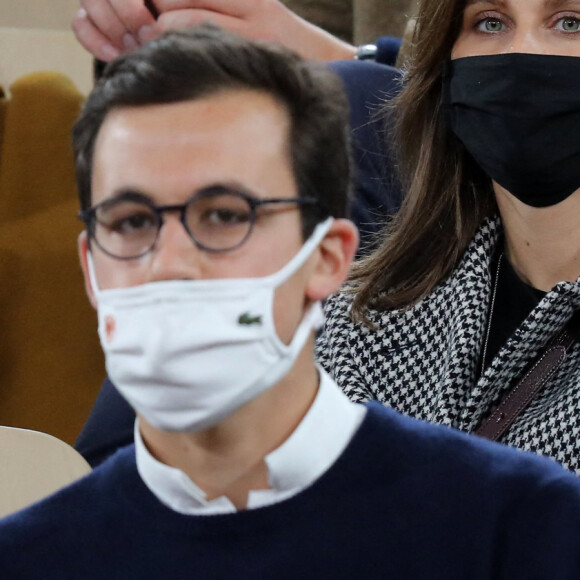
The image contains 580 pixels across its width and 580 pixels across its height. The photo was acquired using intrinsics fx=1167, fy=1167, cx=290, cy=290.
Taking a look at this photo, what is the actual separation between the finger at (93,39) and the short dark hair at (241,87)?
3.13 feet

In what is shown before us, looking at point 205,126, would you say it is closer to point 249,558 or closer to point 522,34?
point 249,558

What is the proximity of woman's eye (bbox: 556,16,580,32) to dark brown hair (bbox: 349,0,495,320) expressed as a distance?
16 cm

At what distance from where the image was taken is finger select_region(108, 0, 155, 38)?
1865 millimetres

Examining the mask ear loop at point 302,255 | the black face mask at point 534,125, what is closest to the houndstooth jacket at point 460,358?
the black face mask at point 534,125

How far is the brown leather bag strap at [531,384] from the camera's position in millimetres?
1577

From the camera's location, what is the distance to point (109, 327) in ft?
3.02

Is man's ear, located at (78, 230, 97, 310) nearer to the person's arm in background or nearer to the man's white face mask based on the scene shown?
the man's white face mask

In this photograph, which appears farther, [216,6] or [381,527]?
[216,6]

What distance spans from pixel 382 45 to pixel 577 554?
1565 mm

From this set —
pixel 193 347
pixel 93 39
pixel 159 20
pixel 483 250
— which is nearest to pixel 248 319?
pixel 193 347

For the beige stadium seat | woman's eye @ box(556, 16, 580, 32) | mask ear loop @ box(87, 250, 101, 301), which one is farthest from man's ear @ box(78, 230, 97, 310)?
woman's eye @ box(556, 16, 580, 32)

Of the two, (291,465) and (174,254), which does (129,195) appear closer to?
(174,254)

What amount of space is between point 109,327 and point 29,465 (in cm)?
69

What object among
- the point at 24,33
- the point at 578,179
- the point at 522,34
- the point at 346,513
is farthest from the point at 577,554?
the point at 24,33
